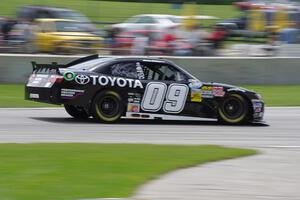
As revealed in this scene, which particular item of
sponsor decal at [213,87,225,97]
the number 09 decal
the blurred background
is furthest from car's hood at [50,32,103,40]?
the number 09 decal

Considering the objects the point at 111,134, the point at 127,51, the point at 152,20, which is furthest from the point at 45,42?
the point at 111,134

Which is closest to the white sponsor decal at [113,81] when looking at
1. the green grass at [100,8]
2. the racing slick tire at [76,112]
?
the racing slick tire at [76,112]

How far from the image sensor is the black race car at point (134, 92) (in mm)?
14016

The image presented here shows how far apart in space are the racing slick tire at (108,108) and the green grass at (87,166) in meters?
3.68

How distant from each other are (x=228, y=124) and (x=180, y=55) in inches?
412

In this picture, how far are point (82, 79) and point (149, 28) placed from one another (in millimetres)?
16897

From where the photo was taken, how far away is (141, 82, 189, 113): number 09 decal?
47.2 ft

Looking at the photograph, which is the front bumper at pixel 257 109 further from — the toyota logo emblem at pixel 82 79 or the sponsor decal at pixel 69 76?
the sponsor decal at pixel 69 76

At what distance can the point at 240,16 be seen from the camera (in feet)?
123

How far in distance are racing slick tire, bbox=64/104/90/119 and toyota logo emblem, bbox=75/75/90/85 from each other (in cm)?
114

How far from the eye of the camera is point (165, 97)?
14.5 metres

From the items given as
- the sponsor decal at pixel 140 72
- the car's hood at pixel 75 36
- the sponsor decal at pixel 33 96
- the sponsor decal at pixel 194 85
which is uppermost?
the car's hood at pixel 75 36

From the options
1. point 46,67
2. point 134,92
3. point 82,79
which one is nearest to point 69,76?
point 82,79

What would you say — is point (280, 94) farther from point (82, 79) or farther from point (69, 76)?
point (69, 76)
